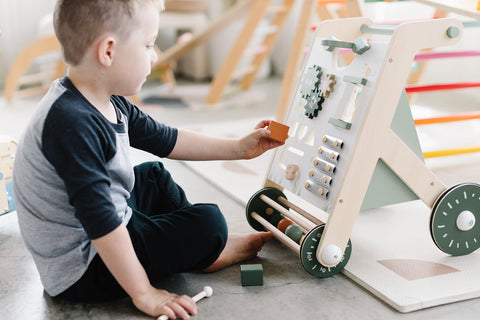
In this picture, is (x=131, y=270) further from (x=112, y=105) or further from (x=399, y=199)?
(x=399, y=199)

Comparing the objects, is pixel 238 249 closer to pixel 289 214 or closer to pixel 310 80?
pixel 289 214

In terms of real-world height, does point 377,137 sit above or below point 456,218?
above

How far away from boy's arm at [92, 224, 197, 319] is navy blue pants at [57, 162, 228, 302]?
2.4 inches

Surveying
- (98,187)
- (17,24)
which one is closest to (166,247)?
(98,187)

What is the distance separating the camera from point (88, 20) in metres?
0.82

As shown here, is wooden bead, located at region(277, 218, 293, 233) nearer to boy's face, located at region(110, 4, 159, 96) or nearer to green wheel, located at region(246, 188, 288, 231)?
green wheel, located at region(246, 188, 288, 231)

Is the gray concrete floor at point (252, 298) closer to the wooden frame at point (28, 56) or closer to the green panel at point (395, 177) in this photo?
the green panel at point (395, 177)

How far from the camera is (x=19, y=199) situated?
89cm

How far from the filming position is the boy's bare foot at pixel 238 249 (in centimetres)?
107

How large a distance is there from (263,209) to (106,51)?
1.84ft

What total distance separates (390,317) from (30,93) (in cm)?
254

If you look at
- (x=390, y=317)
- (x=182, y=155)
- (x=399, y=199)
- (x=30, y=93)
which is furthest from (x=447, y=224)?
(x=30, y=93)

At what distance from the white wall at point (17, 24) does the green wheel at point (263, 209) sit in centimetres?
244

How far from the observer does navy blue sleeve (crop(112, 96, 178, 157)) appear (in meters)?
1.05
